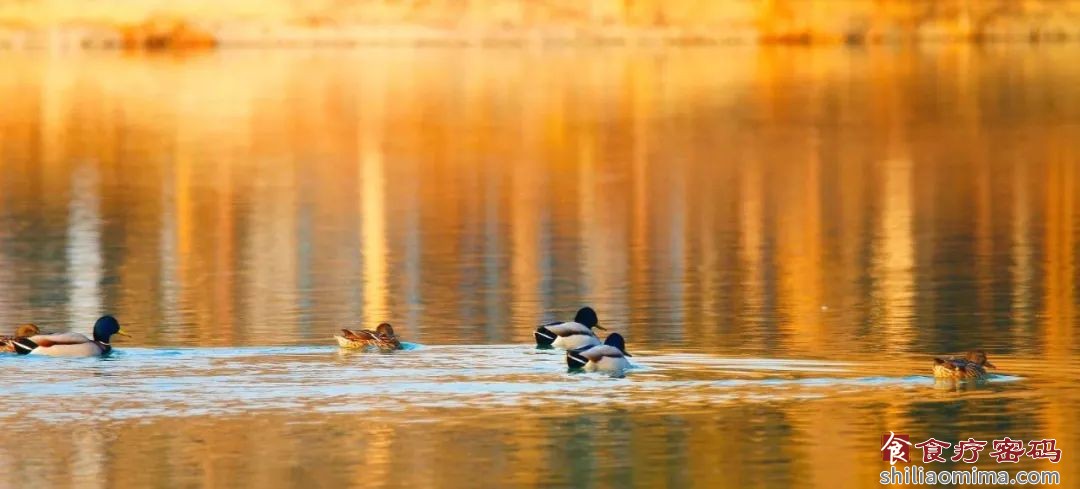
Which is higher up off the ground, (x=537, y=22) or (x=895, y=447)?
(x=537, y=22)

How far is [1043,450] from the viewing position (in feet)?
52.6

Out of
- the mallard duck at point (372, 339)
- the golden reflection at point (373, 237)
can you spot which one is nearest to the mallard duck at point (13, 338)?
the mallard duck at point (372, 339)

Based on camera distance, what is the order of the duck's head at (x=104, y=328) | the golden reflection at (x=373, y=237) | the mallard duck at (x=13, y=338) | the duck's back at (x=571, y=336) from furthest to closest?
1. the golden reflection at (x=373, y=237)
2. the duck's head at (x=104, y=328)
3. the mallard duck at (x=13, y=338)
4. the duck's back at (x=571, y=336)

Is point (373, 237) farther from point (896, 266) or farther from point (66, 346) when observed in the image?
point (66, 346)

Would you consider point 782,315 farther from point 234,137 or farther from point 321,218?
point 234,137

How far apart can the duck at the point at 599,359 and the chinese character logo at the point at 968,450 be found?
3270mm

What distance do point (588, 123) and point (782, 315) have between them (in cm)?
3752

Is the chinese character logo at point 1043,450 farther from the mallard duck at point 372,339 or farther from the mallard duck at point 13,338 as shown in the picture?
the mallard duck at point 13,338

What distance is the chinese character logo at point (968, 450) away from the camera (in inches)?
624

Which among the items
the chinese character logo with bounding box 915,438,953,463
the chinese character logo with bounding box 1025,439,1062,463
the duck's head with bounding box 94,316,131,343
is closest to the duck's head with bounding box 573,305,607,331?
the duck's head with bounding box 94,316,131,343

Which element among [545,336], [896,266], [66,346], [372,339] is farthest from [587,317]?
[896,266]

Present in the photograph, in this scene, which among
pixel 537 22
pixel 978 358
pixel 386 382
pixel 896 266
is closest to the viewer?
pixel 978 358

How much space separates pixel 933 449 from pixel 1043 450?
2.31 ft

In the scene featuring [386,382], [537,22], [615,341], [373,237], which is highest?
[537,22]
